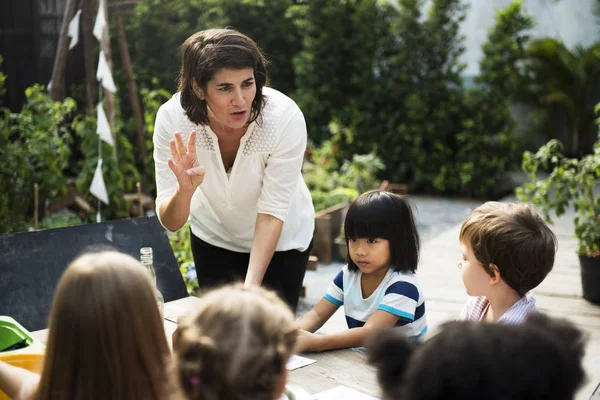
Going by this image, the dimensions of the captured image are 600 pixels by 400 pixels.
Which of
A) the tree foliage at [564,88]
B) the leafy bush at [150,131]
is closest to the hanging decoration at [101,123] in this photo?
the leafy bush at [150,131]

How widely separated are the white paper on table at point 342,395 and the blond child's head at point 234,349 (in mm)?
427

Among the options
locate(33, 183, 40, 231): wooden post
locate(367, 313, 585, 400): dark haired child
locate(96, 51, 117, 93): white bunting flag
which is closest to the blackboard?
locate(367, 313, 585, 400): dark haired child

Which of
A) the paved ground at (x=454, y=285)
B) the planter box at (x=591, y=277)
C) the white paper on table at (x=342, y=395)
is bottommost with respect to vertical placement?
the paved ground at (x=454, y=285)

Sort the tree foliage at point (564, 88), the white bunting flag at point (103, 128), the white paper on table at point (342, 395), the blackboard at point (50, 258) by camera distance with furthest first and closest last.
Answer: the tree foliage at point (564, 88) < the white bunting flag at point (103, 128) < the blackboard at point (50, 258) < the white paper on table at point (342, 395)

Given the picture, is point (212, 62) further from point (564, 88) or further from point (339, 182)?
point (564, 88)

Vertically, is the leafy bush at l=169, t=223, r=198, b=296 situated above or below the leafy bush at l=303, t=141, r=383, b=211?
below

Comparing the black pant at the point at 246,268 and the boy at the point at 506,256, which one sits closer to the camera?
the boy at the point at 506,256

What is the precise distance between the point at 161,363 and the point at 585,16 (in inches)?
366

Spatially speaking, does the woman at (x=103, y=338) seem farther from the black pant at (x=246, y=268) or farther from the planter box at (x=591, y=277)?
the planter box at (x=591, y=277)

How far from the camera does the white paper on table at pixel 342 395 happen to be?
5.02ft

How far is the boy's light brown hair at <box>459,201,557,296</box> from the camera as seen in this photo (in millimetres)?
1884

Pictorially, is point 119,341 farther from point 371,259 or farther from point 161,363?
point 371,259

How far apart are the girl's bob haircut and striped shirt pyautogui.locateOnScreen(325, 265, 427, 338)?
5cm

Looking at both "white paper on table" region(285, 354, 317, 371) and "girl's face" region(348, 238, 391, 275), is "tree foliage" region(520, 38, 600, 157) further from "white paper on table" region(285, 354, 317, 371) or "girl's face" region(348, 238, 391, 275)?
"white paper on table" region(285, 354, 317, 371)
